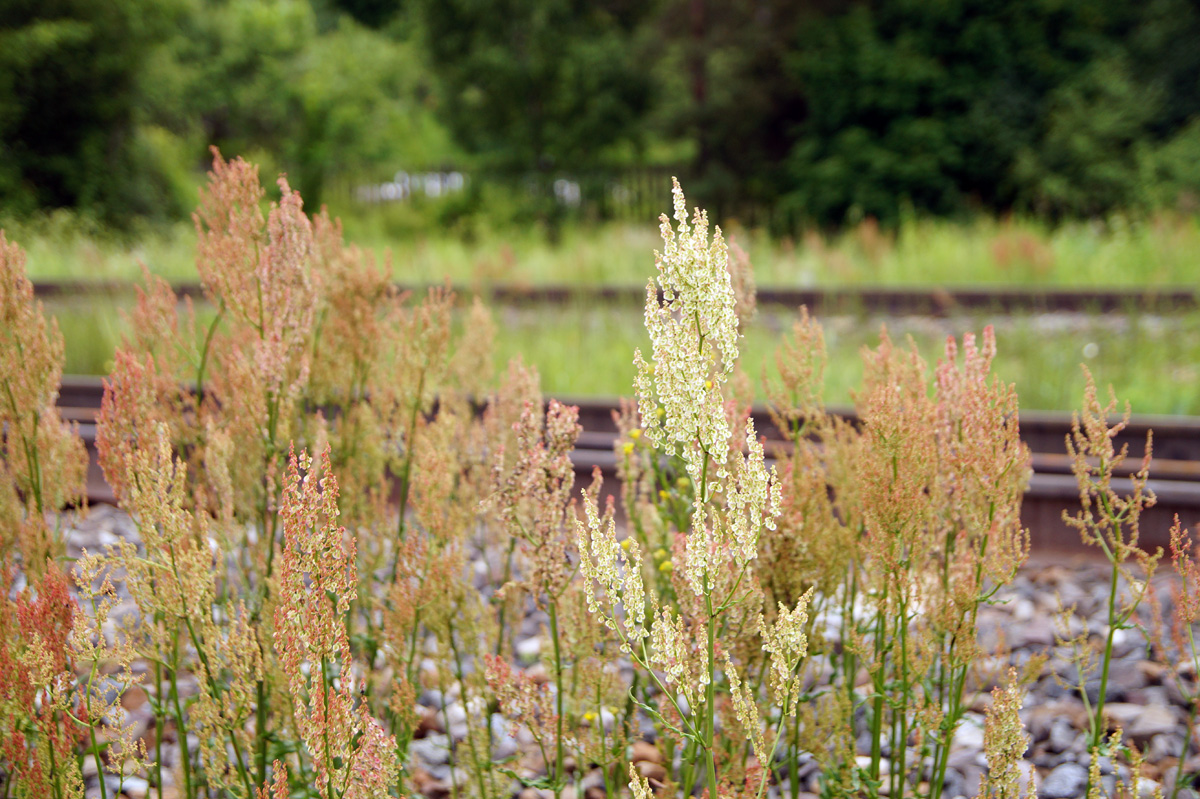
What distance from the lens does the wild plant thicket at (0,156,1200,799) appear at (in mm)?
1403

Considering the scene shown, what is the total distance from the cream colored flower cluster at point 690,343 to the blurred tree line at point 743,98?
1947cm

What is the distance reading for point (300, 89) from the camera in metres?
24.1

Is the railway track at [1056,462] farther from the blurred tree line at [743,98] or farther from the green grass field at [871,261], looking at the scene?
the blurred tree line at [743,98]

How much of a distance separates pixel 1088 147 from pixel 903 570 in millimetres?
19897

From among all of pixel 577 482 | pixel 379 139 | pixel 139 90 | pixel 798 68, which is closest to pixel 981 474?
pixel 577 482

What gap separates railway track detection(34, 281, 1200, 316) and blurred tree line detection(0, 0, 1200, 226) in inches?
443

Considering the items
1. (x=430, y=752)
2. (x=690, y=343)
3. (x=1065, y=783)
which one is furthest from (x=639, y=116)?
(x=690, y=343)

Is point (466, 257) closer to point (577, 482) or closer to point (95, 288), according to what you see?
point (95, 288)

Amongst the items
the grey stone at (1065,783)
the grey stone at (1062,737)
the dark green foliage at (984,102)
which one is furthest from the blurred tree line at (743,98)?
the grey stone at (1065,783)

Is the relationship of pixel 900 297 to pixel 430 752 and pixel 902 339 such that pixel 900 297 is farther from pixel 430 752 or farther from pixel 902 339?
pixel 430 752

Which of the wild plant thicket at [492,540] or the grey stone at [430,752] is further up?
the wild plant thicket at [492,540]

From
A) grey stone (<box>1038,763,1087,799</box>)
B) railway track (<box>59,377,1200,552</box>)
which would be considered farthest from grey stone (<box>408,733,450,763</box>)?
grey stone (<box>1038,763,1087,799</box>)

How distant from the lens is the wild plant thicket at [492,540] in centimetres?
140

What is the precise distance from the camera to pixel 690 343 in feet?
Result: 4.51
